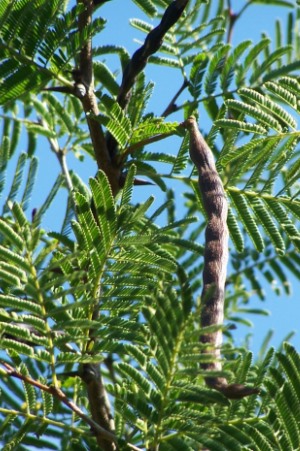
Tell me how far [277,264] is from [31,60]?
1710mm

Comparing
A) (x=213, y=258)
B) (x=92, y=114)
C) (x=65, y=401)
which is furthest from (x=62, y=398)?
(x=92, y=114)

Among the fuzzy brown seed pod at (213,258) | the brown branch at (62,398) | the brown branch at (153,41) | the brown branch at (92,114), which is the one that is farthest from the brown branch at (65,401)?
the brown branch at (153,41)

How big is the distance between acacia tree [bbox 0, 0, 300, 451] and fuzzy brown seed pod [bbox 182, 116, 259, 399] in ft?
0.07

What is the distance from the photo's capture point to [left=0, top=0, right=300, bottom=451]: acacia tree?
149cm

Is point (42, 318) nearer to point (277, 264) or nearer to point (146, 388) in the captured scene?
point (146, 388)

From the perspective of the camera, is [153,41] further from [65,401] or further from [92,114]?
[65,401]

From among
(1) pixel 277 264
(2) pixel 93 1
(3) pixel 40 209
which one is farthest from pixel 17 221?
(1) pixel 277 264

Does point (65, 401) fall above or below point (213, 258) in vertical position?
below

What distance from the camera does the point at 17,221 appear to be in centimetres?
163

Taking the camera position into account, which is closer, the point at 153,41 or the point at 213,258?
the point at 213,258

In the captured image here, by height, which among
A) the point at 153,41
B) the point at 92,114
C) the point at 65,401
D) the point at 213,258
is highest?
the point at 153,41

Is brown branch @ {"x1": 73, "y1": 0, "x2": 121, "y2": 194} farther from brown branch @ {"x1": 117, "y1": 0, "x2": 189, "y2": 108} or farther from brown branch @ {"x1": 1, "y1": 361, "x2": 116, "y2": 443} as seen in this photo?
brown branch @ {"x1": 1, "y1": 361, "x2": 116, "y2": 443}

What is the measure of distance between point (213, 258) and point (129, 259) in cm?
27

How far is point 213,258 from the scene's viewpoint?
160 centimetres
